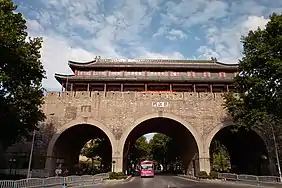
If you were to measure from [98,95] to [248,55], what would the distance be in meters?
16.0

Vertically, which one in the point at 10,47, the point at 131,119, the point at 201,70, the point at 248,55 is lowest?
the point at 131,119

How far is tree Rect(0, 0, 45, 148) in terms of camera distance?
1470 centimetres

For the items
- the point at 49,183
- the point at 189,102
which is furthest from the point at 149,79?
the point at 49,183

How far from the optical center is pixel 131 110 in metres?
28.4

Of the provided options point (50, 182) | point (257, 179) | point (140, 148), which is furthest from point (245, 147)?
point (140, 148)

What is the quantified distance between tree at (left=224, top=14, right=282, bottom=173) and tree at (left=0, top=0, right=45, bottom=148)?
15.3 m

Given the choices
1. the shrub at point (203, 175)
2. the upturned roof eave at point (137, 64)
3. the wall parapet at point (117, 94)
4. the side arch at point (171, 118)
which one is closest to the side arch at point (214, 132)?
the side arch at point (171, 118)

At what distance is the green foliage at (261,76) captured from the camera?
18.2 metres

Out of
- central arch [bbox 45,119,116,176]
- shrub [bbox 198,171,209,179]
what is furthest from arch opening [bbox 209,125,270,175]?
central arch [bbox 45,119,116,176]

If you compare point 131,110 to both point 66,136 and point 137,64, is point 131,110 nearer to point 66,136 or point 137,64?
point 66,136

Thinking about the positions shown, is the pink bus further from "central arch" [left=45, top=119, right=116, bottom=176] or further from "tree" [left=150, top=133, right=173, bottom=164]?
"tree" [left=150, top=133, right=173, bottom=164]

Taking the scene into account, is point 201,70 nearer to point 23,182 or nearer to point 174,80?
point 174,80

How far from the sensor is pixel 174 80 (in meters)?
33.3

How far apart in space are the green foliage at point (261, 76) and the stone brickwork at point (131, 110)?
6127 mm
